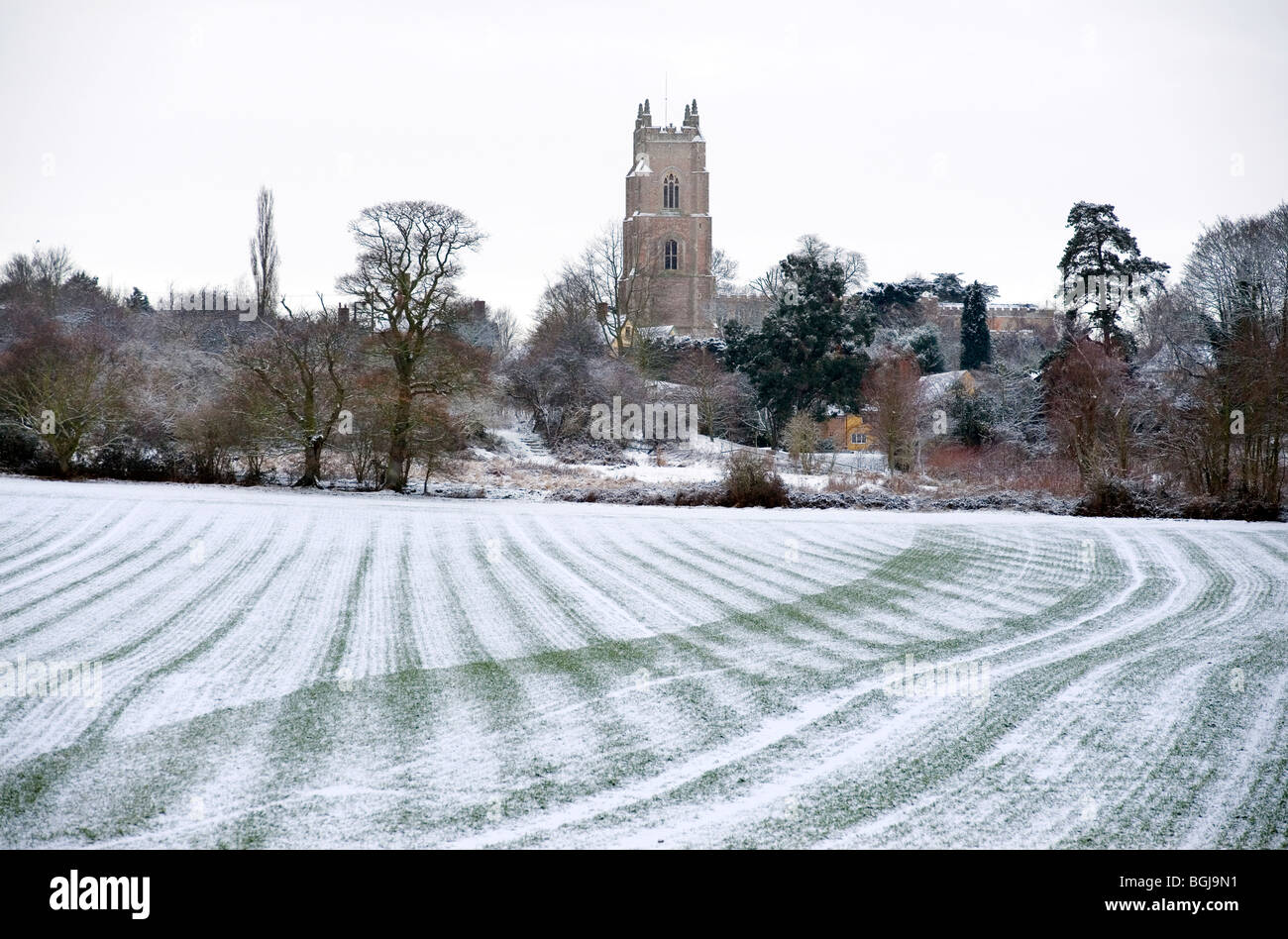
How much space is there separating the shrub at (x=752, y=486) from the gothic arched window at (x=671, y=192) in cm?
4693

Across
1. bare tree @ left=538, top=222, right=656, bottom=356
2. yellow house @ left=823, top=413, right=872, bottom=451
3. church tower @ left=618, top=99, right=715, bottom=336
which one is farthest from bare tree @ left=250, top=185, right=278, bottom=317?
yellow house @ left=823, top=413, right=872, bottom=451

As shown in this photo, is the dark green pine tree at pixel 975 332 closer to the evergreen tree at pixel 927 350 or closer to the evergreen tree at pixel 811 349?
the evergreen tree at pixel 927 350

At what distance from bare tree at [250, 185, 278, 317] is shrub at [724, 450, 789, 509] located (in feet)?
107

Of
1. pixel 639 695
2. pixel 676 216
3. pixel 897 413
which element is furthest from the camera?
pixel 676 216

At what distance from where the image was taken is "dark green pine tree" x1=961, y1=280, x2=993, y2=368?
52531 millimetres

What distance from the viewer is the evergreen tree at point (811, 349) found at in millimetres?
38094

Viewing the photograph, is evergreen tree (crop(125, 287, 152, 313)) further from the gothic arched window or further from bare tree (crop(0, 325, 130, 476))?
bare tree (crop(0, 325, 130, 476))

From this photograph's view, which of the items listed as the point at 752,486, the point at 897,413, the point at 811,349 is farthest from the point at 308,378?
the point at 811,349

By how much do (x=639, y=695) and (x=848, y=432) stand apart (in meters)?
38.5

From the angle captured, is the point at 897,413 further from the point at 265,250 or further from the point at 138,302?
the point at 138,302

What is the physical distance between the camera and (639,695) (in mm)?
7055
